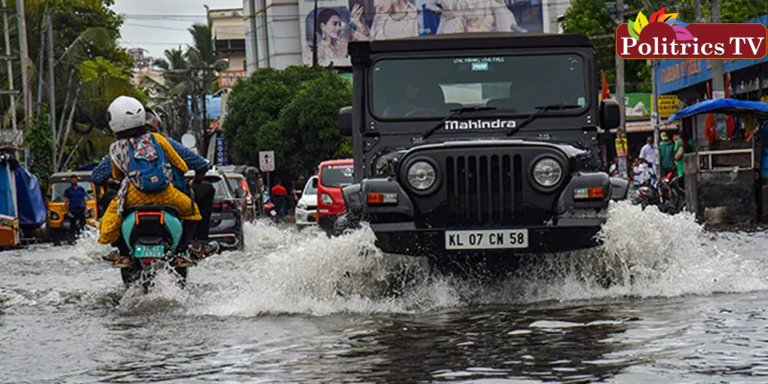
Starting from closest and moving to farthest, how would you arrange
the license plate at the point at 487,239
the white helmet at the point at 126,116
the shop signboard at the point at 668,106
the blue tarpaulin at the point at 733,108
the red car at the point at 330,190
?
the license plate at the point at 487,239, the white helmet at the point at 126,116, the blue tarpaulin at the point at 733,108, the red car at the point at 330,190, the shop signboard at the point at 668,106

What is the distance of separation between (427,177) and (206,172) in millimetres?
2660

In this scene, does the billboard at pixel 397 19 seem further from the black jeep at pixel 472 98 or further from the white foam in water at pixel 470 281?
the white foam in water at pixel 470 281

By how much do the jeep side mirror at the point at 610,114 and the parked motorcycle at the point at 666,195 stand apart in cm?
1349

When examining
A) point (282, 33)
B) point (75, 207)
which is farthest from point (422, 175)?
point (282, 33)

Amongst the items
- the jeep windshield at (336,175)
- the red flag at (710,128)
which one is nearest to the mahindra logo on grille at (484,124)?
the jeep windshield at (336,175)

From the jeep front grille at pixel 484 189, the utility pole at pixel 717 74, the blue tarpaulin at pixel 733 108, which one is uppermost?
the utility pole at pixel 717 74

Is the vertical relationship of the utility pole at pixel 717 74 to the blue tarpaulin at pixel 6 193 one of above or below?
above

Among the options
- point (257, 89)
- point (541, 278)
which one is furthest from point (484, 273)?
point (257, 89)

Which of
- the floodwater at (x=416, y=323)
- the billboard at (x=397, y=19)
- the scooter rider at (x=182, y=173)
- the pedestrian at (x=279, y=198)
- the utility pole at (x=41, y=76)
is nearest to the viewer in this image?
the floodwater at (x=416, y=323)

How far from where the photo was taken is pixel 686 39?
37062mm

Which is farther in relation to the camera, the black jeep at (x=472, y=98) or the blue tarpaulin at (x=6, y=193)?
the blue tarpaulin at (x=6, y=193)

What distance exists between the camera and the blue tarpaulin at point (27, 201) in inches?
733

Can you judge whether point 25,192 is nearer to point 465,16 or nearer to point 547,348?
point 547,348

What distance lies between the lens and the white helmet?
407 inches
